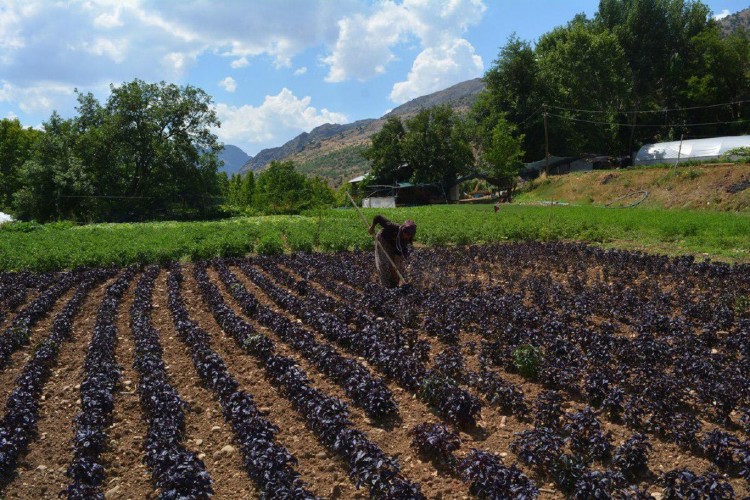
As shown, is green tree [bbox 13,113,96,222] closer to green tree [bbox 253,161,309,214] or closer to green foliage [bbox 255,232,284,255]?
green tree [bbox 253,161,309,214]

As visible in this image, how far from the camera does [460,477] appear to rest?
496 cm

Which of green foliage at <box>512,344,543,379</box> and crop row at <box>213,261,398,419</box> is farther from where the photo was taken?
green foliage at <box>512,344,543,379</box>

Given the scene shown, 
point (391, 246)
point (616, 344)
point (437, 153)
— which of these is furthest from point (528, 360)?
point (437, 153)

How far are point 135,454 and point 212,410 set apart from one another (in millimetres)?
1103

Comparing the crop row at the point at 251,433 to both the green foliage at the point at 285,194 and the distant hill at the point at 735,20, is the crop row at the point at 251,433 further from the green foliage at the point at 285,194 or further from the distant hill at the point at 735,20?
the distant hill at the point at 735,20

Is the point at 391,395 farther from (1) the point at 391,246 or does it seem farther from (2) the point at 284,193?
(2) the point at 284,193

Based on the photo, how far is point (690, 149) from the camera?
4247cm

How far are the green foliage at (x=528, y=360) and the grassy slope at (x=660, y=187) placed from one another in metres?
25.0

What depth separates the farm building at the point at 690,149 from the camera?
39812 mm

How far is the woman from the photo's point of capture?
11.3 meters

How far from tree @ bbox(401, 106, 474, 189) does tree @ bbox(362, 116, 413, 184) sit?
161 centimetres

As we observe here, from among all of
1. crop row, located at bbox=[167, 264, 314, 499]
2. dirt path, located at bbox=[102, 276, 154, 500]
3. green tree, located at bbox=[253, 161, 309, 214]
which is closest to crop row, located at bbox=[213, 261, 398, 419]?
crop row, located at bbox=[167, 264, 314, 499]

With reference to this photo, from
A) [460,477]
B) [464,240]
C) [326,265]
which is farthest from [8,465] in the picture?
[464,240]

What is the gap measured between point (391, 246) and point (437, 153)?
4239cm
